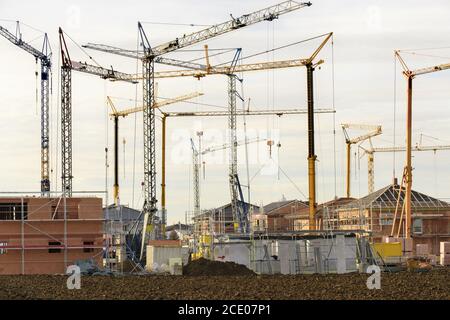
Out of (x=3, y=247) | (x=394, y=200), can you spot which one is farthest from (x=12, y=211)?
(x=394, y=200)

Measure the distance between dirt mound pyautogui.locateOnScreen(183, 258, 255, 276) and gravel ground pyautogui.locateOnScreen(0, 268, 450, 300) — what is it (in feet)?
19.0

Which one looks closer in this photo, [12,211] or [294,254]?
[294,254]

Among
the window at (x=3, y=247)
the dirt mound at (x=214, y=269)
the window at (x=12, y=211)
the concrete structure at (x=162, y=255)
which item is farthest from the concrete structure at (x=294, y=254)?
the window at (x=3, y=247)

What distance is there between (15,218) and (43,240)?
2.51 metres

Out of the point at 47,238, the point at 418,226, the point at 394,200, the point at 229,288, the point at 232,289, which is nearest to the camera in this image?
the point at 232,289

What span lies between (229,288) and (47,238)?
806 inches

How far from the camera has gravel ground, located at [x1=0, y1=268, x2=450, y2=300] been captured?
31422 mm

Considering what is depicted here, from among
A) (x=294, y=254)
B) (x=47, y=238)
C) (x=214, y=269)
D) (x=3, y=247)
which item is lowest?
(x=214, y=269)

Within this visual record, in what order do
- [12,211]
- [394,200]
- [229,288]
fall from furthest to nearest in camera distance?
1. [394,200]
2. [12,211]
3. [229,288]

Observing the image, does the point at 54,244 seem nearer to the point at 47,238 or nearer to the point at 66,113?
the point at 47,238

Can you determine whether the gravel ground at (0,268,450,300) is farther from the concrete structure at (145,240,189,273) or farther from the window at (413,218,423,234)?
the window at (413,218,423,234)

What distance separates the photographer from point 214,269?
4859 cm

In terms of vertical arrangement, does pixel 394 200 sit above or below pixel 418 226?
above

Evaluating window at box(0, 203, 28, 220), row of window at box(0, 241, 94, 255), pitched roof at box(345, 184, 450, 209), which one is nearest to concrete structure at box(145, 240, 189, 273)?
row of window at box(0, 241, 94, 255)
